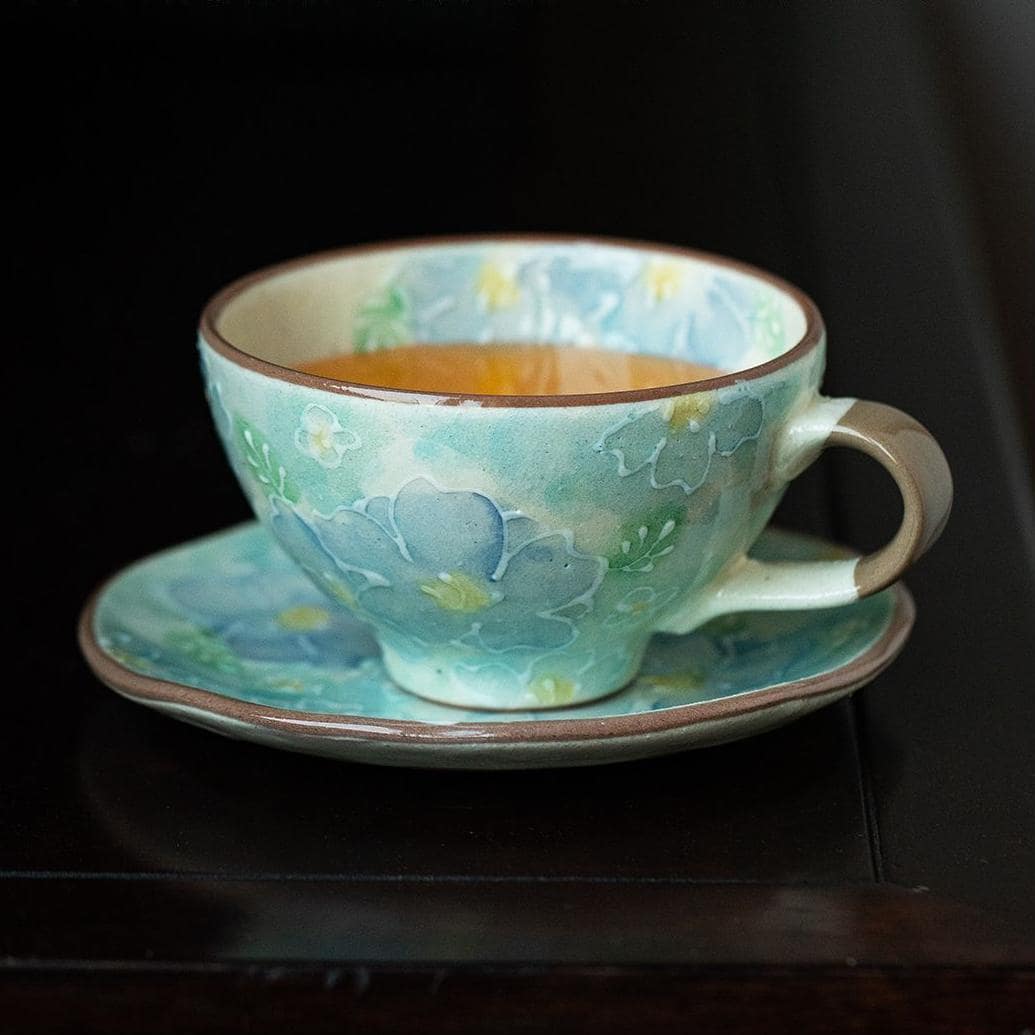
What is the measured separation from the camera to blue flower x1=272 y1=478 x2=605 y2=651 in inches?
16.3

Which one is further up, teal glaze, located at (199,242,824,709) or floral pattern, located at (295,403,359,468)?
floral pattern, located at (295,403,359,468)

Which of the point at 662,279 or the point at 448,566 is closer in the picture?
the point at 448,566

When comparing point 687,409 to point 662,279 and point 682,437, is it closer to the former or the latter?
point 682,437

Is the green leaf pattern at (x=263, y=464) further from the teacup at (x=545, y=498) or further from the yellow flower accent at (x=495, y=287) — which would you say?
the yellow flower accent at (x=495, y=287)

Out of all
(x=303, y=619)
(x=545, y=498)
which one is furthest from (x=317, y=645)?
(x=545, y=498)

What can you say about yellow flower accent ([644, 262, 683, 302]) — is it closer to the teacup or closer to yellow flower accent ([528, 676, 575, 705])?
the teacup

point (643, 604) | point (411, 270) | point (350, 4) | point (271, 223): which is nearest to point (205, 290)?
point (271, 223)

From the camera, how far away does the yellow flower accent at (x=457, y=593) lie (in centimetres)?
43

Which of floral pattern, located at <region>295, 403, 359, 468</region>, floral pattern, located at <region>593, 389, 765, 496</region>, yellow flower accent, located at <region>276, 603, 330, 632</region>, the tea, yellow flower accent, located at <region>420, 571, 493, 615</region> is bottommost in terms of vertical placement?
yellow flower accent, located at <region>276, 603, 330, 632</region>

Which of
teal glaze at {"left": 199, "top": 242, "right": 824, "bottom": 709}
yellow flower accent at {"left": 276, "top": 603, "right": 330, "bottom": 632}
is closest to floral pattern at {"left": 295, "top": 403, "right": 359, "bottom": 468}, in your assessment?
teal glaze at {"left": 199, "top": 242, "right": 824, "bottom": 709}

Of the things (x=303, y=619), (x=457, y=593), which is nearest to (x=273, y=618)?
(x=303, y=619)

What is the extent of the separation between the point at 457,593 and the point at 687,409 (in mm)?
72

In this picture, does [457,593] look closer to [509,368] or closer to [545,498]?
[545,498]

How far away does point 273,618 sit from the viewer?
0.52m
